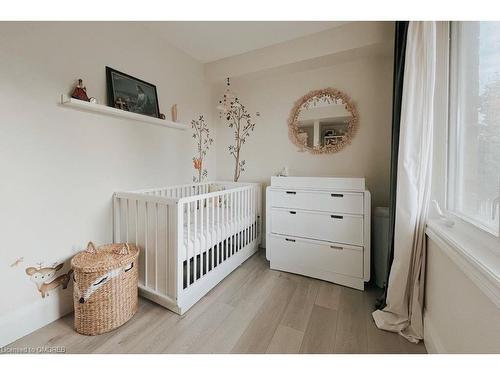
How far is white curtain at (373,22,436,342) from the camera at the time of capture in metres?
1.35

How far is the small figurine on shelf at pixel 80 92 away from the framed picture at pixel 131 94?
0.74 feet

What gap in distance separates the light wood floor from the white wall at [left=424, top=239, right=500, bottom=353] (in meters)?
0.22

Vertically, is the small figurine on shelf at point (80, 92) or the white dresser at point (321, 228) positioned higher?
the small figurine on shelf at point (80, 92)

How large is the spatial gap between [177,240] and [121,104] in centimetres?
129

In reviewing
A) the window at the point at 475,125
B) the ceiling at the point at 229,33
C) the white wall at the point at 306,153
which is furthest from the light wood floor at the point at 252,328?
the ceiling at the point at 229,33

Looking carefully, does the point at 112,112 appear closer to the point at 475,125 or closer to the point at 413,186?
the point at 413,186

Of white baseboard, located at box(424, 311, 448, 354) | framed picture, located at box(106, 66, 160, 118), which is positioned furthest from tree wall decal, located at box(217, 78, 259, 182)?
white baseboard, located at box(424, 311, 448, 354)

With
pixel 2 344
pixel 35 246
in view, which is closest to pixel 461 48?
pixel 35 246

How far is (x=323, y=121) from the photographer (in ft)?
8.18

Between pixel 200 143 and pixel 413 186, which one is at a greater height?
pixel 200 143

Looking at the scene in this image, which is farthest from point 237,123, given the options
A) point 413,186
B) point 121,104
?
point 413,186

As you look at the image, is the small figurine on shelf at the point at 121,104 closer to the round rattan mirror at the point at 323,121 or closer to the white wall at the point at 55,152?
the white wall at the point at 55,152

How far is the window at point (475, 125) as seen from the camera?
0.96m

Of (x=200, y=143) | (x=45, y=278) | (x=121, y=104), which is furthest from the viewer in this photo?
(x=200, y=143)
